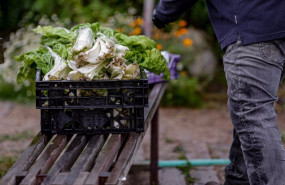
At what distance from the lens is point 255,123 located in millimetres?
2369

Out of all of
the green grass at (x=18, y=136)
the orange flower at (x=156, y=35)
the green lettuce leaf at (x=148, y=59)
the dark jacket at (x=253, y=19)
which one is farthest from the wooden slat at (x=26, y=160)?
the orange flower at (x=156, y=35)

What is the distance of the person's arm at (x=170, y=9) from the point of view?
2.65m

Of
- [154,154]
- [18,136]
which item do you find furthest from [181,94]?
[154,154]

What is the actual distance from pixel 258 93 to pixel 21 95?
5063 mm

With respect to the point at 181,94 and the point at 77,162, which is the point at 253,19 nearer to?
the point at 77,162

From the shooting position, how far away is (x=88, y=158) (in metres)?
2.16

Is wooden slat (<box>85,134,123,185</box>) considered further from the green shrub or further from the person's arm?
the green shrub

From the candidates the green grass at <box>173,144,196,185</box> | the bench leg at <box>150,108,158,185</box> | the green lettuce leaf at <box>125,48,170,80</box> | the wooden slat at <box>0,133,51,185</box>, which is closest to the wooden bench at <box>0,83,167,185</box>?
the wooden slat at <box>0,133,51,185</box>

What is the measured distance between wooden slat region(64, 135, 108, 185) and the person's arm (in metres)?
0.78

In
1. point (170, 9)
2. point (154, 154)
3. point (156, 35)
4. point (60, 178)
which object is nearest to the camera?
point (60, 178)

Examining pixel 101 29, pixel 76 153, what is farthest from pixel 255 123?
pixel 101 29

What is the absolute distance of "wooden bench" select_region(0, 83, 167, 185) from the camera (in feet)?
6.34

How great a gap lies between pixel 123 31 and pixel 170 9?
3865 millimetres

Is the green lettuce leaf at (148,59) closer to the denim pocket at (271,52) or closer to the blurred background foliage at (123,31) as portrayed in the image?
the denim pocket at (271,52)
